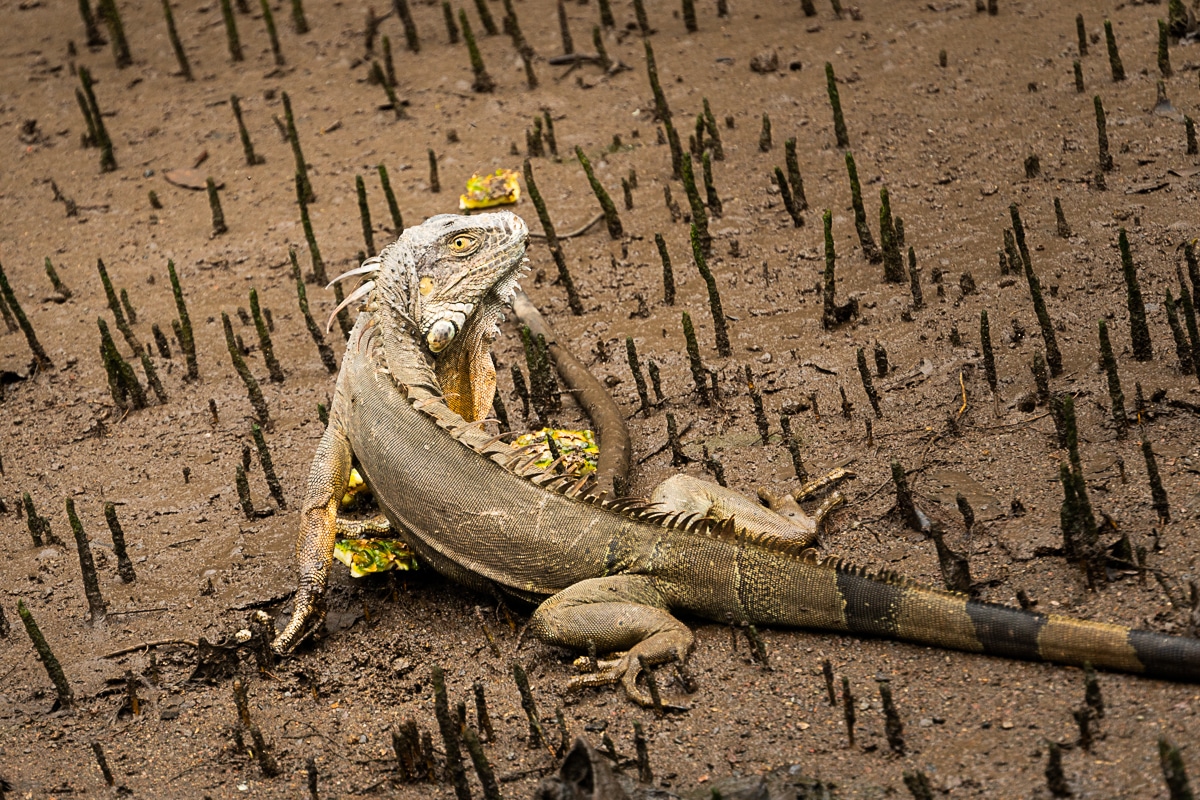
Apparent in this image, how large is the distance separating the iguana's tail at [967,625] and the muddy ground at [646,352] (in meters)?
0.08

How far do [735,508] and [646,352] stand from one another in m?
2.23

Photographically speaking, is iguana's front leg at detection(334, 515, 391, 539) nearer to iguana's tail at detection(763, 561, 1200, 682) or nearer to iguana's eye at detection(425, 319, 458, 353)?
iguana's eye at detection(425, 319, 458, 353)

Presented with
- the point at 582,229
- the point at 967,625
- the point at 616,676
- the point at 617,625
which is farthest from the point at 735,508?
the point at 582,229

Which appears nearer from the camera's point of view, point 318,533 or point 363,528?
point 318,533

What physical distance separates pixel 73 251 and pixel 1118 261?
7.91 m

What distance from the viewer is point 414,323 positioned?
606cm

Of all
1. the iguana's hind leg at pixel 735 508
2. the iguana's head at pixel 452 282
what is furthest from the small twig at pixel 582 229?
the iguana's hind leg at pixel 735 508

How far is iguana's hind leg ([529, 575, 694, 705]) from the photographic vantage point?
4.90m

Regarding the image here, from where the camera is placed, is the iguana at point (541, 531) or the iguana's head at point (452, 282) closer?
the iguana at point (541, 531)

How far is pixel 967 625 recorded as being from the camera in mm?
4555

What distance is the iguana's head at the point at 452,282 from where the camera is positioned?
19.9 ft

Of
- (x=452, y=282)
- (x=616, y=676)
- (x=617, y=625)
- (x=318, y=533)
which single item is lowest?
(x=616, y=676)

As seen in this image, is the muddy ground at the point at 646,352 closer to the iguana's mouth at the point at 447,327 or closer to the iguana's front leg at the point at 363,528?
the iguana's front leg at the point at 363,528

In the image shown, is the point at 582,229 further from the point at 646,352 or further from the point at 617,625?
the point at 617,625
